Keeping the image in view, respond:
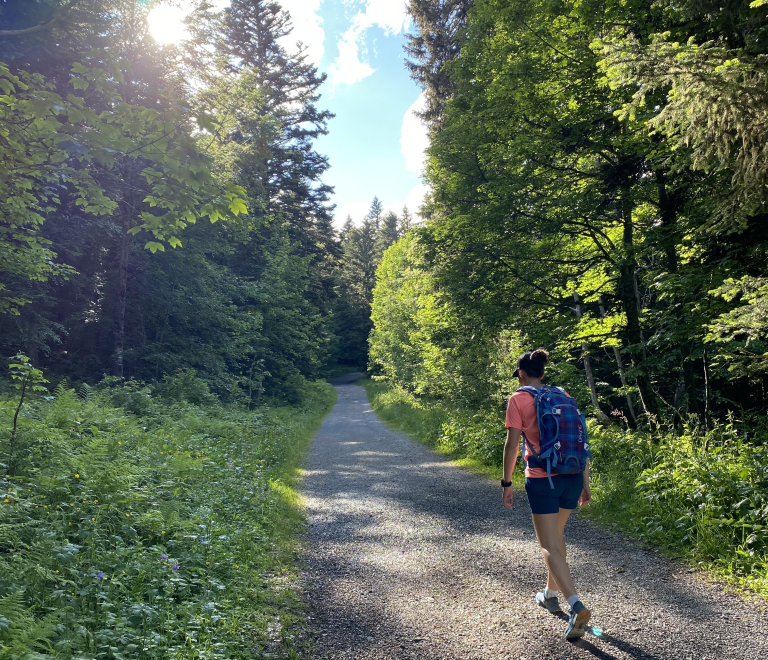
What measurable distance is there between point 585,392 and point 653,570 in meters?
8.52

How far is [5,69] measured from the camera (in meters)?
4.18

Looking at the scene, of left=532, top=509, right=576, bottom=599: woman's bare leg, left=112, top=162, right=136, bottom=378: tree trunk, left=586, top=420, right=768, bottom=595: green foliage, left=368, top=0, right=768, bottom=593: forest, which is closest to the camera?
left=532, top=509, right=576, bottom=599: woman's bare leg

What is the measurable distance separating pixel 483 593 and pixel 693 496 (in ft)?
9.37

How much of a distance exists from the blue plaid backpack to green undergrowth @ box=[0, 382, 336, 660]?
2330 millimetres

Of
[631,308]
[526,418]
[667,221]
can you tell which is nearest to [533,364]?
[526,418]

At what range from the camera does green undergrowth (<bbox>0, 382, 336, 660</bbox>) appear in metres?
3.12

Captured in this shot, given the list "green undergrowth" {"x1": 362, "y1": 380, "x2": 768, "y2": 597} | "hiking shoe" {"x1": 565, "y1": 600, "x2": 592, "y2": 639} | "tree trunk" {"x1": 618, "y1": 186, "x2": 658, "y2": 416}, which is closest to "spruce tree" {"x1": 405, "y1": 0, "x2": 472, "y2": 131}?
"tree trunk" {"x1": 618, "y1": 186, "x2": 658, "y2": 416}

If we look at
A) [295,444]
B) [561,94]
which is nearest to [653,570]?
[561,94]

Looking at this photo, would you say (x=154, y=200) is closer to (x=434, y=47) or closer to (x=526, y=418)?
(x=526, y=418)

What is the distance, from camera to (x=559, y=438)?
145 inches

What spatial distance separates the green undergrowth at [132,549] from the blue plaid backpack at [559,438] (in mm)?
2330

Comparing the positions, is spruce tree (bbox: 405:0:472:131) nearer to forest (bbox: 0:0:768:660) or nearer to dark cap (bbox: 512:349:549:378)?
forest (bbox: 0:0:768:660)

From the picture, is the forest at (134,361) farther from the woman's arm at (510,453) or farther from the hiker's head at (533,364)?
the hiker's head at (533,364)

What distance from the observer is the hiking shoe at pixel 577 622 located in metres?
3.45
